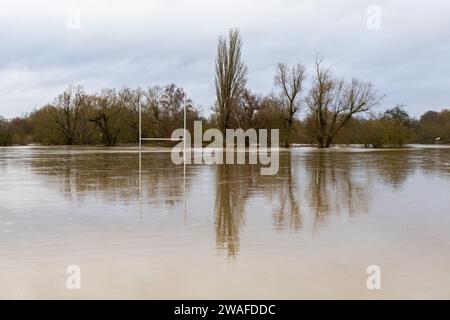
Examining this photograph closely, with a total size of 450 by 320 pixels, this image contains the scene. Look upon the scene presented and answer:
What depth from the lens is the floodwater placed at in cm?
423

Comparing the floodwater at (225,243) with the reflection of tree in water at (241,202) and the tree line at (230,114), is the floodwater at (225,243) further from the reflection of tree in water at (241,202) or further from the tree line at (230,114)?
the tree line at (230,114)

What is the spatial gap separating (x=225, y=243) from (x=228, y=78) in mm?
40215

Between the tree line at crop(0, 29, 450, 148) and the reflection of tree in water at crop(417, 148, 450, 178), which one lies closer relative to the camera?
the reflection of tree in water at crop(417, 148, 450, 178)

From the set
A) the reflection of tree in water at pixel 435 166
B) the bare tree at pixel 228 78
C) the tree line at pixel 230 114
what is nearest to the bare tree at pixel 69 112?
the tree line at pixel 230 114

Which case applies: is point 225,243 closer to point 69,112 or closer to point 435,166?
point 435,166

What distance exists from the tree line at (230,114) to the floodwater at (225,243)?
35.7m

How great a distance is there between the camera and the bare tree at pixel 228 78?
149 feet

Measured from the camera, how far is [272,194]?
10805 millimetres

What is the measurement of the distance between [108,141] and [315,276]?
5723 centimetres

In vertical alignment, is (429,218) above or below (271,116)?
below

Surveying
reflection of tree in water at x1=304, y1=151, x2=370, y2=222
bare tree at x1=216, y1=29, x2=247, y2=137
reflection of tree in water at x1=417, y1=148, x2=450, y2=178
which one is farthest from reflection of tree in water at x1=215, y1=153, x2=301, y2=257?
bare tree at x1=216, y1=29, x2=247, y2=137

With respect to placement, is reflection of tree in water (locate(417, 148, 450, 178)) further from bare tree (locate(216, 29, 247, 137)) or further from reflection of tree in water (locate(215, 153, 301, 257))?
bare tree (locate(216, 29, 247, 137))

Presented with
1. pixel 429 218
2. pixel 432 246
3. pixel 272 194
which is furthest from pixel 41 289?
pixel 272 194
